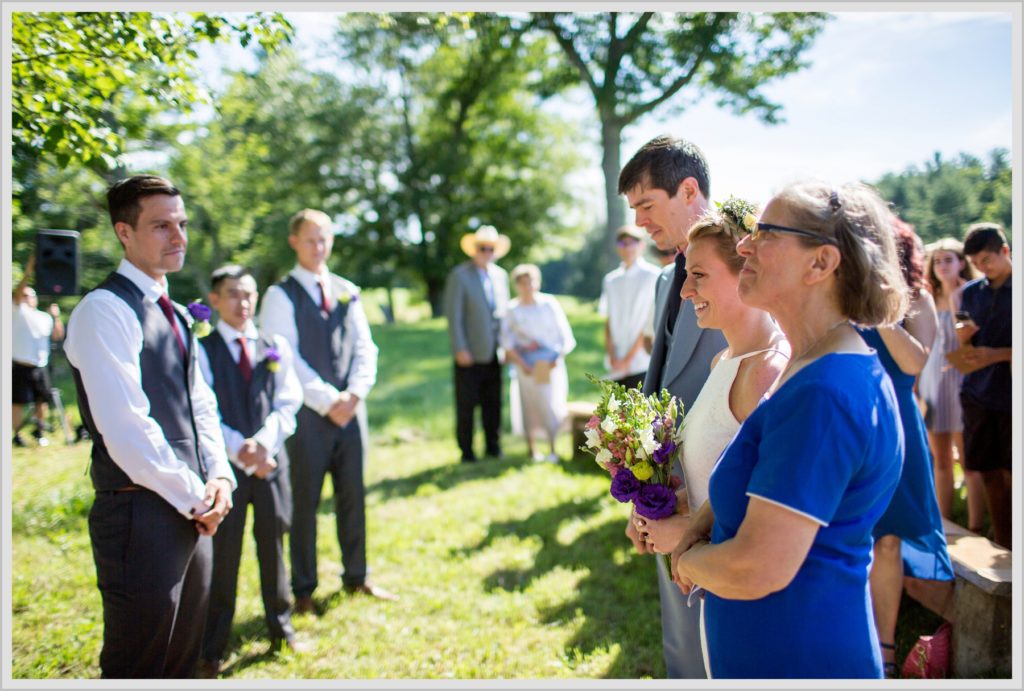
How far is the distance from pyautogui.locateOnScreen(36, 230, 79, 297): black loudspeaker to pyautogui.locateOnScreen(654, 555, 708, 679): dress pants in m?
4.32

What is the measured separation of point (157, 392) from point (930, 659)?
12.6ft

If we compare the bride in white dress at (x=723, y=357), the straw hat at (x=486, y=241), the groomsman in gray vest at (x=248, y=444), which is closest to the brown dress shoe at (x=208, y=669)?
the groomsman in gray vest at (x=248, y=444)

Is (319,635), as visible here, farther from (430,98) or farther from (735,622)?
(430,98)

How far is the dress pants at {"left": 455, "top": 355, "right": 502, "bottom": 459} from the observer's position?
30.0ft

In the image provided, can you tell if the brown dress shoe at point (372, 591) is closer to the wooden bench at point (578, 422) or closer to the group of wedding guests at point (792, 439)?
the group of wedding guests at point (792, 439)

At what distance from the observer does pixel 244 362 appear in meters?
4.24

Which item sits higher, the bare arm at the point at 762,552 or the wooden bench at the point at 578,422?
the bare arm at the point at 762,552

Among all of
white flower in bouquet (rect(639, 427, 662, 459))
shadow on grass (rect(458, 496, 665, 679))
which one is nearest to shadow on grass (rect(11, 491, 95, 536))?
shadow on grass (rect(458, 496, 665, 679))

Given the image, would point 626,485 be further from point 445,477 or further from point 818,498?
point 445,477

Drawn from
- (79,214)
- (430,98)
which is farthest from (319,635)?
(430,98)

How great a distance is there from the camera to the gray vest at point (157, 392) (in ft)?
9.47

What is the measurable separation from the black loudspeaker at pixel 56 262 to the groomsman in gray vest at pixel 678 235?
3896 mm

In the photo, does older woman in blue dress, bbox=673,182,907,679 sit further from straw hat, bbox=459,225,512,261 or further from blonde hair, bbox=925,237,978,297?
straw hat, bbox=459,225,512,261

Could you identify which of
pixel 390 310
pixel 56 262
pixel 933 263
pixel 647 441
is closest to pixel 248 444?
pixel 56 262
